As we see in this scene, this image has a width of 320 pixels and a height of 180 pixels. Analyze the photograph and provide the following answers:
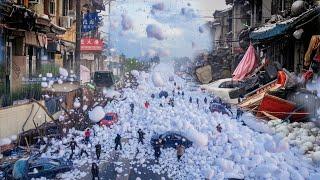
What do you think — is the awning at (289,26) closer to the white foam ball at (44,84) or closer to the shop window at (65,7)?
the white foam ball at (44,84)

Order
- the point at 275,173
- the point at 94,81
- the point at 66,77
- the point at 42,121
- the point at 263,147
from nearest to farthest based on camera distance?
the point at 275,173, the point at 263,147, the point at 42,121, the point at 66,77, the point at 94,81

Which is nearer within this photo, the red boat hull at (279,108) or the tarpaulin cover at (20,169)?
the tarpaulin cover at (20,169)

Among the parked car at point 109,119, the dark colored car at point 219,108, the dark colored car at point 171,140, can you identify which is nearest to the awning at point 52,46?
the parked car at point 109,119

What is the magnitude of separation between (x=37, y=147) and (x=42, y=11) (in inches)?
383

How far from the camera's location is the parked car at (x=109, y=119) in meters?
16.7

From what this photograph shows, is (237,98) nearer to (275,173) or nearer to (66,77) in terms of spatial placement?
(66,77)

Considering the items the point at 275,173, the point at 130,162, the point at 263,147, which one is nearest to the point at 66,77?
the point at 130,162

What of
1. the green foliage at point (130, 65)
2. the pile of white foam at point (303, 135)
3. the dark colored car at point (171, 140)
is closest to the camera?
the pile of white foam at point (303, 135)

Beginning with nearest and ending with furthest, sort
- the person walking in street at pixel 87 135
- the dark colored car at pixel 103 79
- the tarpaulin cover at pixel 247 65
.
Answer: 1. the person walking in street at pixel 87 135
2. the tarpaulin cover at pixel 247 65
3. the dark colored car at pixel 103 79

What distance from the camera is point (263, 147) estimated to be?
1197cm

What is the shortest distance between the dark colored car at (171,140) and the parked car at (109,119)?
334cm

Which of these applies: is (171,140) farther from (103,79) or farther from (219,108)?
(103,79)

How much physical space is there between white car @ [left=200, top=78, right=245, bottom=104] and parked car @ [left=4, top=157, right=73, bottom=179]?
36.7 feet

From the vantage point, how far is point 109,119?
1691cm
